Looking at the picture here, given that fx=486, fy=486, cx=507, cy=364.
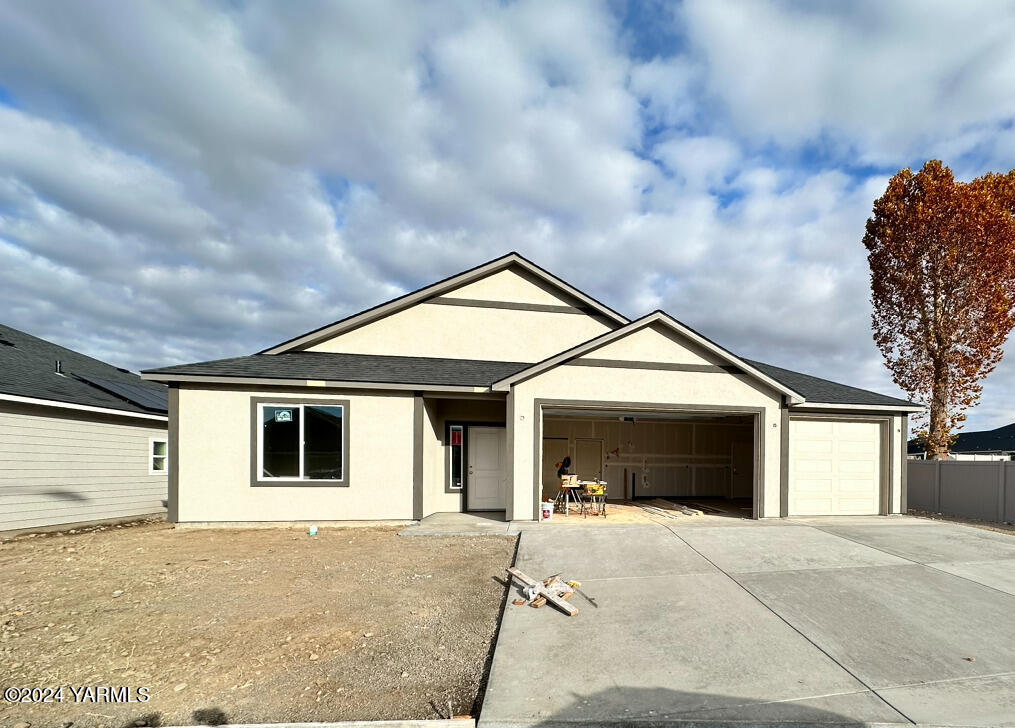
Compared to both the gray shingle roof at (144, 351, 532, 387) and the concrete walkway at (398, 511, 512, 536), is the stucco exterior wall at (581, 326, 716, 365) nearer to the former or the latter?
the gray shingle roof at (144, 351, 532, 387)

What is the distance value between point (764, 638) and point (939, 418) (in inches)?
634

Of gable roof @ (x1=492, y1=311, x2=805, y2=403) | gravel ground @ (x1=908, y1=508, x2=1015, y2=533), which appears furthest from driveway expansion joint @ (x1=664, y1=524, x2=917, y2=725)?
gravel ground @ (x1=908, y1=508, x2=1015, y2=533)

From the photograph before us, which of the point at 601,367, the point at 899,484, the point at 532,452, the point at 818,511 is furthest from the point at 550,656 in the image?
the point at 899,484

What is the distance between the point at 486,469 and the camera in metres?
12.0

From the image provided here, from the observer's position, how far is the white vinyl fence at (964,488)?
11.9 meters

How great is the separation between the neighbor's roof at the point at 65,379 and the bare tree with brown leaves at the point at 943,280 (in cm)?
2336

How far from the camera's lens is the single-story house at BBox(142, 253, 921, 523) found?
9.88 metres

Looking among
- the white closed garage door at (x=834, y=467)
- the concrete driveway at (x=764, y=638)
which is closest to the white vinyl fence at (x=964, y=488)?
the white closed garage door at (x=834, y=467)

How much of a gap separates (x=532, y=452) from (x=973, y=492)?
1177cm

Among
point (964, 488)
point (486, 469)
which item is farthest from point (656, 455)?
point (964, 488)

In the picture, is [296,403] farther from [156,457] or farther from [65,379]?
[65,379]

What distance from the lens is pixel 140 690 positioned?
148 inches

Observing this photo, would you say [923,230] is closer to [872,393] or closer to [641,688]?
[872,393]

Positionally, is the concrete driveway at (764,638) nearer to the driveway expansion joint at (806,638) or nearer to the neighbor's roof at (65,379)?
the driveway expansion joint at (806,638)
